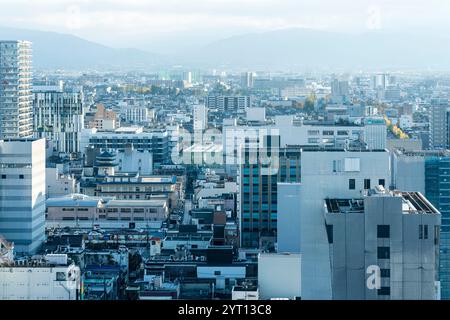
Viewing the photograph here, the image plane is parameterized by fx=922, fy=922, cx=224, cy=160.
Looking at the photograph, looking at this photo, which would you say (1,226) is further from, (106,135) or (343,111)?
(343,111)

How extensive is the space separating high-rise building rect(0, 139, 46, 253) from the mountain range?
87 cm

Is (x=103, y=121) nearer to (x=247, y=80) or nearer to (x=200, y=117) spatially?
(x=200, y=117)

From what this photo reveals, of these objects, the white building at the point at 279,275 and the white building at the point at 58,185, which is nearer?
the white building at the point at 279,275

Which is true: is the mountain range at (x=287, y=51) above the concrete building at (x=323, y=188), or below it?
above

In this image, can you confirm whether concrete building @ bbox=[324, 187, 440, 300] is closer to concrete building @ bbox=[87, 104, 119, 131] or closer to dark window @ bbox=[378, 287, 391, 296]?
dark window @ bbox=[378, 287, 391, 296]

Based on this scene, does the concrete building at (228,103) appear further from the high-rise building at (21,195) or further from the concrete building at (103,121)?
the high-rise building at (21,195)

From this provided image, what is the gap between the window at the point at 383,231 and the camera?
2.70 metres

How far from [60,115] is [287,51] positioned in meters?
6.69

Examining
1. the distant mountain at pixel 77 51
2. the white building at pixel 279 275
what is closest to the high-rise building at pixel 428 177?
the white building at pixel 279 275

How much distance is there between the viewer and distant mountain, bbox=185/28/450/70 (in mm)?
5777

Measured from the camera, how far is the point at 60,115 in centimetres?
1489

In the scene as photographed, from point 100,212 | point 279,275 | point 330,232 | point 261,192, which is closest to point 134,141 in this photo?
point 100,212

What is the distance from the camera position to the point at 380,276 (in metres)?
2.69

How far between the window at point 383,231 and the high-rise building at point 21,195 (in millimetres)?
4170
